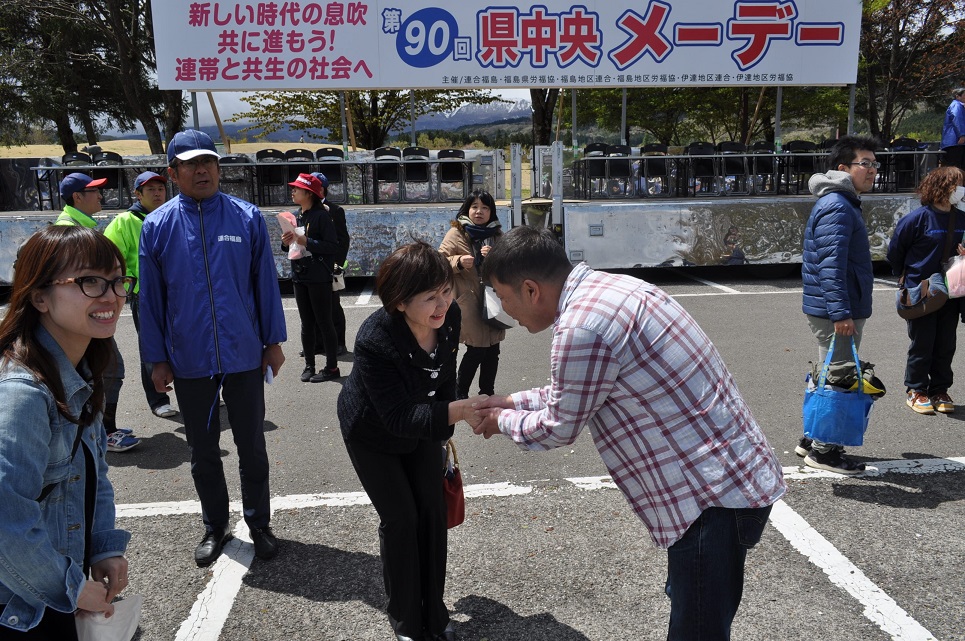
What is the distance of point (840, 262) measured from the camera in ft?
14.2

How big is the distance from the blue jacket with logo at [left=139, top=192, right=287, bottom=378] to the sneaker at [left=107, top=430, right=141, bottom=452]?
6.41 ft

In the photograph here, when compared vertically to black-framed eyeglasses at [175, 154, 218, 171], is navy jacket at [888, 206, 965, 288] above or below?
below

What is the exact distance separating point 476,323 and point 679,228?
7.25 metres

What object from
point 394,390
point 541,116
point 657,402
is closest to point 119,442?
point 394,390

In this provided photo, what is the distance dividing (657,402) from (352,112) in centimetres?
2143

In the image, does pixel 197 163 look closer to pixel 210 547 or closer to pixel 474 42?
pixel 210 547

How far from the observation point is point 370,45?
12547 millimetres

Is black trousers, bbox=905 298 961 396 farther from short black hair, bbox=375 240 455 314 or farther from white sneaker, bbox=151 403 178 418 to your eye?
white sneaker, bbox=151 403 178 418

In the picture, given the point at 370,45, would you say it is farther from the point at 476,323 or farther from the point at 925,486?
the point at 925,486

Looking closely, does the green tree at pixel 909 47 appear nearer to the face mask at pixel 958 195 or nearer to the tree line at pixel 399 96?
the tree line at pixel 399 96

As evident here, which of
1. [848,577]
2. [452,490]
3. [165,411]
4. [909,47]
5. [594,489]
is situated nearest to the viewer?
[452,490]

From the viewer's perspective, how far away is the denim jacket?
1.56 metres

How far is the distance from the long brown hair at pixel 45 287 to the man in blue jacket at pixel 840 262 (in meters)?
3.89

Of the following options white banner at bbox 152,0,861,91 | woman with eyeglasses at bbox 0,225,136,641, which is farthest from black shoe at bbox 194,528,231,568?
white banner at bbox 152,0,861,91
